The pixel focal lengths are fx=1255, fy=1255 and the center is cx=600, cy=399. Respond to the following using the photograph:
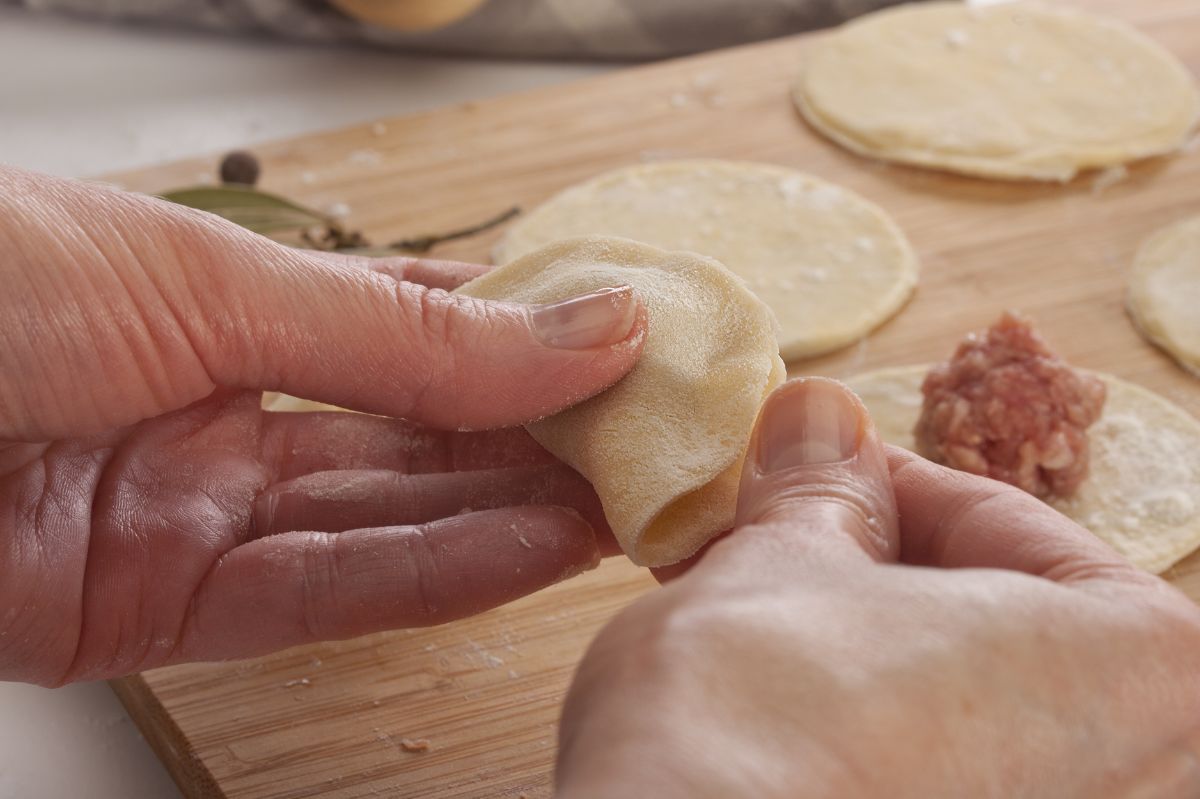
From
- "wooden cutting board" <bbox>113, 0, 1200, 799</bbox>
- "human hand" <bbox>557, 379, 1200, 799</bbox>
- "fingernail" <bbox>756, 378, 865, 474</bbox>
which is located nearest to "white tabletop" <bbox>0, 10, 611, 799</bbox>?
"wooden cutting board" <bbox>113, 0, 1200, 799</bbox>

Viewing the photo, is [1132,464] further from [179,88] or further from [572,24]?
[179,88]

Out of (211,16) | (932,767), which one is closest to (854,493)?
(932,767)

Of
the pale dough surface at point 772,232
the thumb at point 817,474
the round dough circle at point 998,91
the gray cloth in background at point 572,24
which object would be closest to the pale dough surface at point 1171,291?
the round dough circle at point 998,91

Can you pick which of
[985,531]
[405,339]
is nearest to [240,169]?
[405,339]

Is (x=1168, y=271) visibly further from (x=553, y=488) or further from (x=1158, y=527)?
(x=553, y=488)

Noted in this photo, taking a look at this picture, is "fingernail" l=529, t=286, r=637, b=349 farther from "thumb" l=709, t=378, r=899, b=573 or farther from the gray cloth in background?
the gray cloth in background

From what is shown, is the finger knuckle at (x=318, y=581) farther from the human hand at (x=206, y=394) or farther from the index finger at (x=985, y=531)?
the index finger at (x=985, y=531)

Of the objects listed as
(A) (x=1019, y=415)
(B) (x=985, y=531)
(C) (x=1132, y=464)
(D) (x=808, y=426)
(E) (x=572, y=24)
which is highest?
(D) (x=808, y=426)
